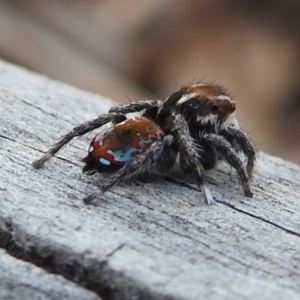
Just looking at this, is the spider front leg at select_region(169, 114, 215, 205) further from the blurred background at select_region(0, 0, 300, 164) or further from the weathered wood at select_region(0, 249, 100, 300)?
the blurred background at select_region(0, 0, 300, 164)

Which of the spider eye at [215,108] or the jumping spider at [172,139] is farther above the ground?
the spider eye at [215,108]

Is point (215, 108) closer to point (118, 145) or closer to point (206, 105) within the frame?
point (206, 105)

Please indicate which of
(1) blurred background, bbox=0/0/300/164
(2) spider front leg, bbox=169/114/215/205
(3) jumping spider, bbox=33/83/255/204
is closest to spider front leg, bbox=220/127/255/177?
(3) jumping spider, bbox=33/83/255/204

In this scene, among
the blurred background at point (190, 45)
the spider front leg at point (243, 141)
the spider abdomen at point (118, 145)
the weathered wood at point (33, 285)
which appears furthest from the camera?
the blurred background at point (190, 45)

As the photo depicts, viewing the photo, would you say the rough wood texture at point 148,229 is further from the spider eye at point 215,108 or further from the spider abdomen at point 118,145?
the spider eye at point 215,108

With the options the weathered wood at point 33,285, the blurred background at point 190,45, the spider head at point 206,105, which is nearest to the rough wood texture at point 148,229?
the weathered wood at point 33,285

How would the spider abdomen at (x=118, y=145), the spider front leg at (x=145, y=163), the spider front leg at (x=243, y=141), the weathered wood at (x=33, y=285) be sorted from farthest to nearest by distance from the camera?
the spider front leg at (x=243, y=141) < the spider abdomen at (x=118, y=145) < the spider front leg at (x=145, y=163) < the weathered wood at (x=33, y=285)

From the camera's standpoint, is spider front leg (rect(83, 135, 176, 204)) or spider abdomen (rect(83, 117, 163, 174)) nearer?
spider front leg (rect(83, 135, 176, 204))
